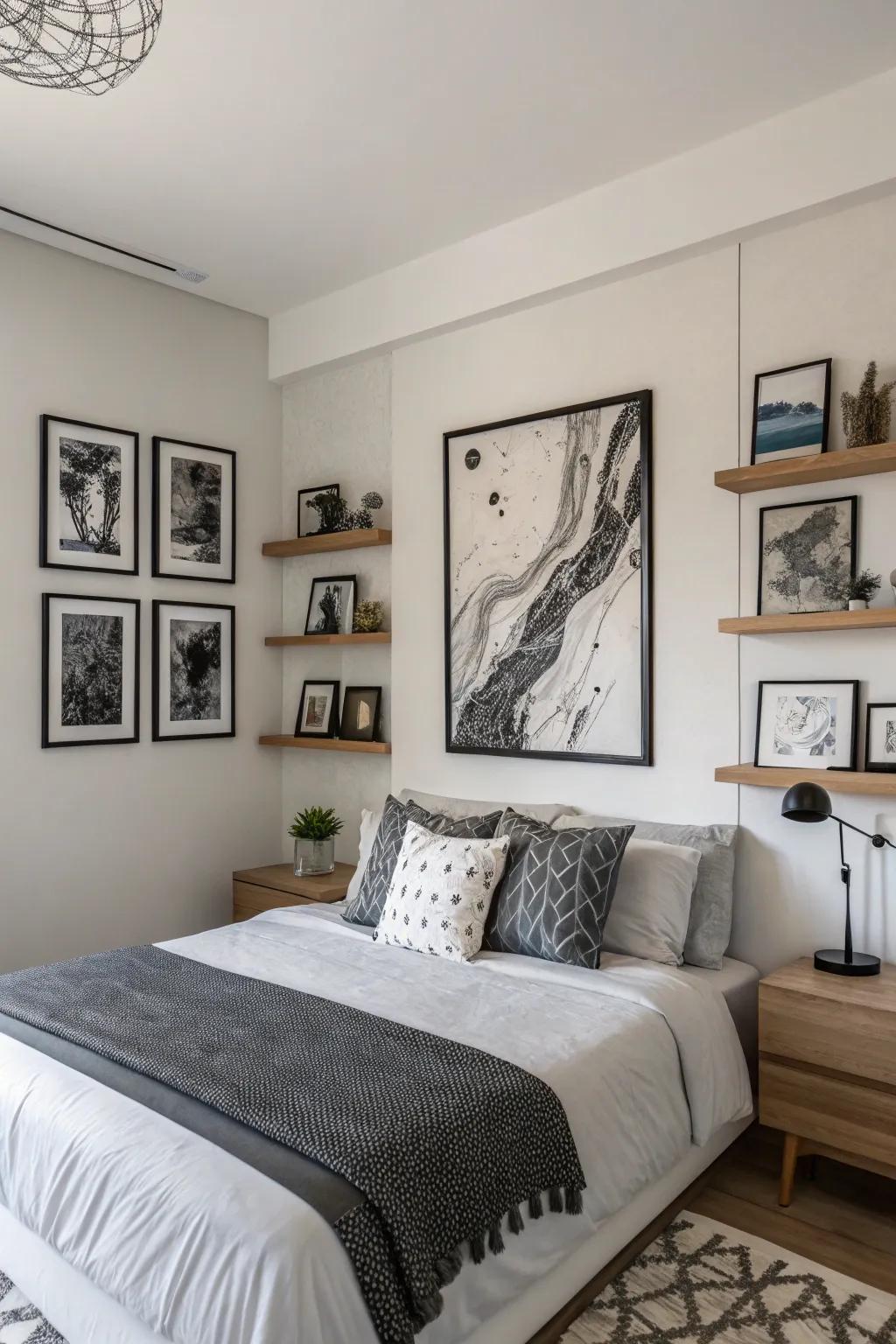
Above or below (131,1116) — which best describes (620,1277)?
below

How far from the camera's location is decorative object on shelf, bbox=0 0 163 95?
6.31 ft

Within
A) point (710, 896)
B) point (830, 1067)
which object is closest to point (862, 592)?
point (710, 896)

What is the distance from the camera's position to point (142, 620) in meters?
3.90

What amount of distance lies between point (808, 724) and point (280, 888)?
2111 millimetres

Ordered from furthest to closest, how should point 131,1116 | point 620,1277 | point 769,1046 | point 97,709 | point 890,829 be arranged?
point 97,709 < point 890,829 < point 769,1046 < point 620,1277 < point 131,1116

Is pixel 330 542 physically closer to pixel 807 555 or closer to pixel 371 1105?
pixel 807 555

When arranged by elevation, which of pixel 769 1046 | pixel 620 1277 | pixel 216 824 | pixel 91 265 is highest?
pixel 91 265

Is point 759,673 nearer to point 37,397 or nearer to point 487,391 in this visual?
point 487,391

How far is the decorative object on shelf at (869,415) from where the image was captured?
2605 mm

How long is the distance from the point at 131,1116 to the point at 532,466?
2493mm

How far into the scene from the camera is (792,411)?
2838 millimetres

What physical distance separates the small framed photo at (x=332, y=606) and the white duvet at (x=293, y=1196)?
5.08ft

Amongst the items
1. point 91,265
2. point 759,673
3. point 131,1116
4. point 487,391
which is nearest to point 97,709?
point 91,265

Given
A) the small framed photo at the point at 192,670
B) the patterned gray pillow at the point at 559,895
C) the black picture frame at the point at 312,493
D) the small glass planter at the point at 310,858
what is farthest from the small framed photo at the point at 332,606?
the patterned gray pillow at the point at 559,895
